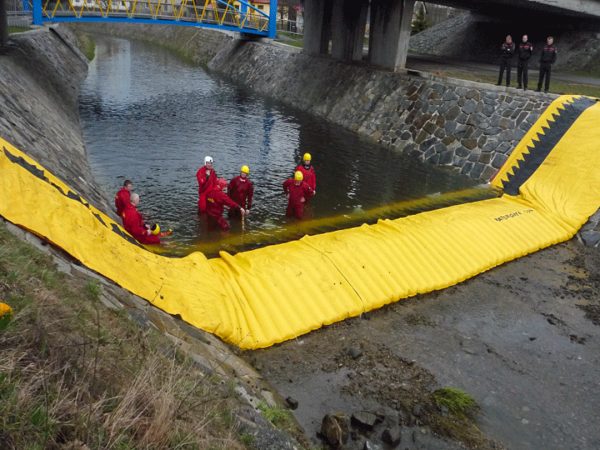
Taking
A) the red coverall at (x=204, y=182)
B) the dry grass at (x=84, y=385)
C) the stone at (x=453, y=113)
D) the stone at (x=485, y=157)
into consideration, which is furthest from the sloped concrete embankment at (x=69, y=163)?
the stone at (x=453, y=113)

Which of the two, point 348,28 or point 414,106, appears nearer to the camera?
point 414,106

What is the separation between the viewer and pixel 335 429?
6914 mm

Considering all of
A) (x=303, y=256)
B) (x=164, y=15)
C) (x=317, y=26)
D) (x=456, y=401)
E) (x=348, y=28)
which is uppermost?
(x=164, y=15)

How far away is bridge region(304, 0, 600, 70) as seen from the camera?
83.1ft

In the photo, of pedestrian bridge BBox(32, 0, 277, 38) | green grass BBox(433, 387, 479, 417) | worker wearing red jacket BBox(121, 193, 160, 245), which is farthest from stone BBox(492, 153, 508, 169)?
pedestrian bridge BBox(32, 0, 277, 38)


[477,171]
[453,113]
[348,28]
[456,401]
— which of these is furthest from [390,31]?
[456,401]

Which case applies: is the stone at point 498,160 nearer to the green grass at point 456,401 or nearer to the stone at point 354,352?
the stone at point 354,352


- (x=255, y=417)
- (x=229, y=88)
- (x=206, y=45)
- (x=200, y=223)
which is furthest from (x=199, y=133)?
(x=206, y=45)

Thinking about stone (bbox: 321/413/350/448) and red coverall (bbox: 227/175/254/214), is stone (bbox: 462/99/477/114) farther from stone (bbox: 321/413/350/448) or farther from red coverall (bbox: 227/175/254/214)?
stone (bbox: 321/413/350/448)

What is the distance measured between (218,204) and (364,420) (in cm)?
708

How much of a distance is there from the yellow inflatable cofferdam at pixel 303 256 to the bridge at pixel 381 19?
41.2ft

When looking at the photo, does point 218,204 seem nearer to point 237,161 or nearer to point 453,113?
point 237,161

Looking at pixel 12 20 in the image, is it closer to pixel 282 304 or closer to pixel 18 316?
pixel 282 304

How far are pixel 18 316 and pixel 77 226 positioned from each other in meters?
4.23
